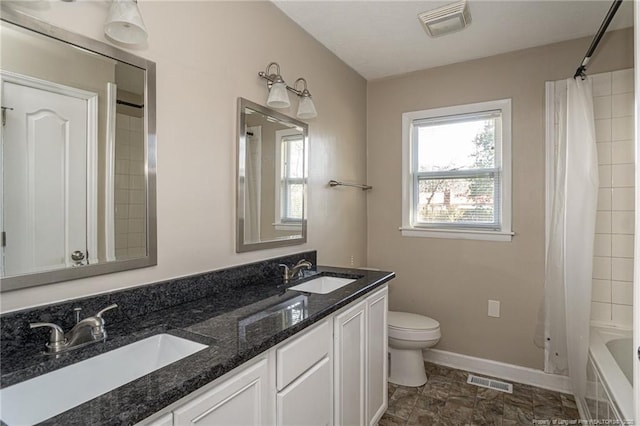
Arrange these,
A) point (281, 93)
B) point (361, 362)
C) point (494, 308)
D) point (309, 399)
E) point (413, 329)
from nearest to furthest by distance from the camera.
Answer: point (309, 399) → point (361, 362) → point (281, 93) → point (413, 329) → point (494, 308)

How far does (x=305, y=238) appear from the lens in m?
2.30

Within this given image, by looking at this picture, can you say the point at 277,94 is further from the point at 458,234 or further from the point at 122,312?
the point at 458,234

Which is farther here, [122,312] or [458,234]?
[458,234]

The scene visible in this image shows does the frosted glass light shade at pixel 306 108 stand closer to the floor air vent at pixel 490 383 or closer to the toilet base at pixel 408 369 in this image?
the toilet base at pixel 408 369

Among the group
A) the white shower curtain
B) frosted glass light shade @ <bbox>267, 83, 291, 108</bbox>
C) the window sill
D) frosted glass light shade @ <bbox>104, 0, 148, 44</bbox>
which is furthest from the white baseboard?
frosted glass light shade @ <bbox>104, 0, 148, 44</bbox>

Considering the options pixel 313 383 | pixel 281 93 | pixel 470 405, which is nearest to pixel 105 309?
pixel 313 383

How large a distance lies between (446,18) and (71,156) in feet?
6.70

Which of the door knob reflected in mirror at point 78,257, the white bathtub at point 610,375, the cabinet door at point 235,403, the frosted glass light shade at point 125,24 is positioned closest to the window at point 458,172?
the white bathtub at point 610,375

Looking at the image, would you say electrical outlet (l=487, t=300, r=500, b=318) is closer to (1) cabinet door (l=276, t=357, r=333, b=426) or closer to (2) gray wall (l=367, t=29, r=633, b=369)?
(2) gray wall (l=367, t=29, r=633, b=369)

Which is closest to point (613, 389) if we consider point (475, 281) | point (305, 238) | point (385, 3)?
point (475, 281)

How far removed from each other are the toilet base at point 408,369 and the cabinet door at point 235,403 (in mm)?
1644

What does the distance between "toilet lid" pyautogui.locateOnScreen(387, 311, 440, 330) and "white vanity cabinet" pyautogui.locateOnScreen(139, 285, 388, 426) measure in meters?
0.45

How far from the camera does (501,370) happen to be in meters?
2.61

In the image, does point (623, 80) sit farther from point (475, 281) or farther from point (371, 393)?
point (371, 393)
